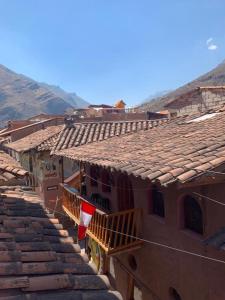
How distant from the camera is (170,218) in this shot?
911 centimetres

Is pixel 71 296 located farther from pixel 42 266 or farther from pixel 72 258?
pixel 72 258

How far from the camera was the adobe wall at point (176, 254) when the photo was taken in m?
7.46

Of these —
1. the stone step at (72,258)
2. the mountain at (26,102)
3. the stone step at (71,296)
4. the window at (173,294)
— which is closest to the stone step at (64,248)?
the stone step at (72,258)

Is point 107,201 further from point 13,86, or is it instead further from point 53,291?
point 13,86

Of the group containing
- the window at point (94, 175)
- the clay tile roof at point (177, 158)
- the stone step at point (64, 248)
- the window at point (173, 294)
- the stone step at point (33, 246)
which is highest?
the clay tile roof at point (177, 158)

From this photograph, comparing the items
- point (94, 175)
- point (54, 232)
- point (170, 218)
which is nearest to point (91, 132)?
point (94, 175)

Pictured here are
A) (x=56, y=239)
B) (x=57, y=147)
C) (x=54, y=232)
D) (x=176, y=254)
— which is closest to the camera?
(x=56, y=239)

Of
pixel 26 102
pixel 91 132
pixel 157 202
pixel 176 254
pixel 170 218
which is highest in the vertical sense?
pixel 26 102

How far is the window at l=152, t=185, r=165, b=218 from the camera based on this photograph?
32.0 ft

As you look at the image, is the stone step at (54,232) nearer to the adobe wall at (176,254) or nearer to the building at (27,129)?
the adobe wall at (176,254)

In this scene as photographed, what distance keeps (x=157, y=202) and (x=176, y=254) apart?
5.15 feet

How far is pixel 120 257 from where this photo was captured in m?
13.1

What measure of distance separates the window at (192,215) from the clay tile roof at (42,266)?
3.49m

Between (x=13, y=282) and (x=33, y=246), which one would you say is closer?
(x=13, y=282)
